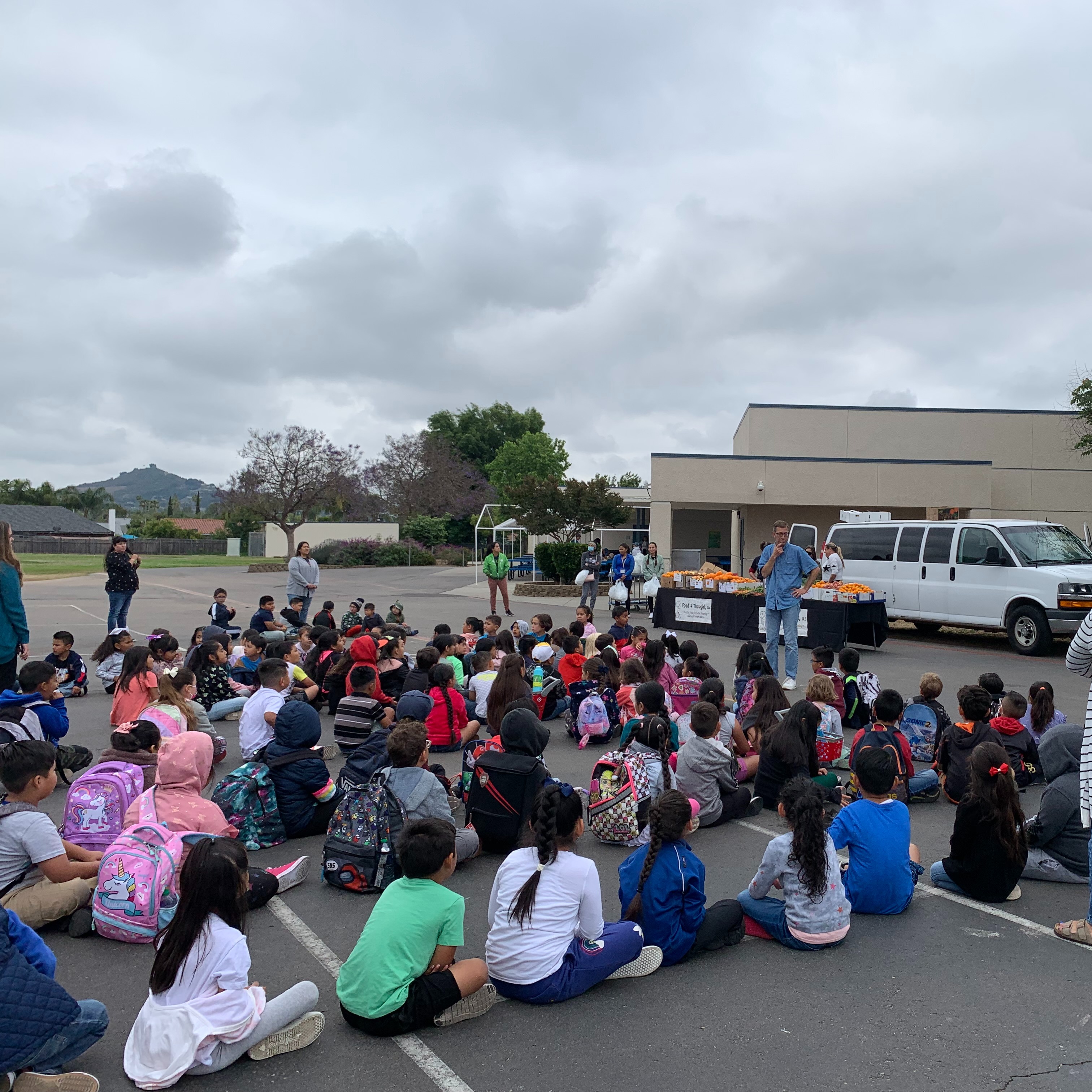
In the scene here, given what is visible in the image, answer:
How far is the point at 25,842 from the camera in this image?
13.6 ft

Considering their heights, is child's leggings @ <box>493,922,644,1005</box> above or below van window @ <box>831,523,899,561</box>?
below

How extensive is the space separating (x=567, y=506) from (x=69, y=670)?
26.4m

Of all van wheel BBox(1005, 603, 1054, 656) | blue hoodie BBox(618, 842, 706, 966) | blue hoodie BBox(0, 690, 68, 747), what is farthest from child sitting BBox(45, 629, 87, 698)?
van wheel BBox(1005, 603, 1054, 656)

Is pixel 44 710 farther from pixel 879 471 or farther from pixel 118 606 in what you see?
pixel 879 471

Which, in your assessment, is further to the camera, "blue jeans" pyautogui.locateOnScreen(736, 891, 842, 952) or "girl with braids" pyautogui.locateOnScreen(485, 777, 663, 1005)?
"blue jeans" pyautogui.locateOnScreen(736, 891, 842, 952)

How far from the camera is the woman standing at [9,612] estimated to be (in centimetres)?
699

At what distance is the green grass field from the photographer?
40.4 m

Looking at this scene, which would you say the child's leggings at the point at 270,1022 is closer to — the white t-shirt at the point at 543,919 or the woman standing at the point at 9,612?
the white t-shirt at the point at 543,919

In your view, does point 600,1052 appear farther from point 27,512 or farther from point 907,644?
point 27,512

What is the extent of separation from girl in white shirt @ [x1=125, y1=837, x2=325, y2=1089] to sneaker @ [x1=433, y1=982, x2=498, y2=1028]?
68cm

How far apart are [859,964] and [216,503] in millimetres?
69320

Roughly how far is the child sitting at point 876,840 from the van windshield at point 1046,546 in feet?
36.8

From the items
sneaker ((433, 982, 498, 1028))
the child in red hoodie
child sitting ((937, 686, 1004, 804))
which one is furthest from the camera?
the child in red hoodie

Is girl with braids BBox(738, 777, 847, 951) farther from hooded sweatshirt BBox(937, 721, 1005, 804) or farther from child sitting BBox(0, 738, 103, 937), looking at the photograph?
child sitting BBox(0, 738, 103, 937)
